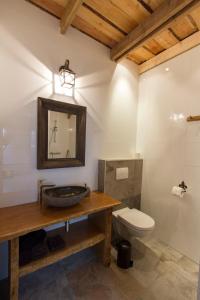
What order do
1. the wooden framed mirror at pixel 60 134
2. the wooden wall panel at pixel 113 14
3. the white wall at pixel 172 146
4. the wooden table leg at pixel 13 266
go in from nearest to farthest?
the wooden table leg at pixel 13 266
the wooden wall panel at pixel 113 14
the wooden framed mirror at pixel 60 134
the white wall at pixel 172 146

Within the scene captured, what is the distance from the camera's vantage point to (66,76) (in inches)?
72.9

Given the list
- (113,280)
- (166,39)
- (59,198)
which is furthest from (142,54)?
(113,280)

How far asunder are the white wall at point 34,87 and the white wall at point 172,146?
0.66 meters

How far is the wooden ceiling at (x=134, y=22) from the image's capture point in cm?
160

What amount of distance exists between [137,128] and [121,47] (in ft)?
3.98

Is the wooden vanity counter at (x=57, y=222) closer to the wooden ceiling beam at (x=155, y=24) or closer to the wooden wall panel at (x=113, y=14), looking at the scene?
the wooden ceiling beam at (x=155, y=24)

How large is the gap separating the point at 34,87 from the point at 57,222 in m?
1.38

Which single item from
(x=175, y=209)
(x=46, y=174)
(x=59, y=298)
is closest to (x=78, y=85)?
(x=46, y=174)

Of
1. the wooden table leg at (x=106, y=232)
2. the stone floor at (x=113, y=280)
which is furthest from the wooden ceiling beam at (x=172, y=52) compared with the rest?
the stone floor at (x=113, y=280)

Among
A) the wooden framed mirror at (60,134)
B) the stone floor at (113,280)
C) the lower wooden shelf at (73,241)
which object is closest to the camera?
the lower wooden shelf at (73,241)

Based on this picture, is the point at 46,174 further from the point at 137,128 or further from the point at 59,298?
the point at 137,128

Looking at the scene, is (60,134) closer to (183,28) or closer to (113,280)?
(113,280)

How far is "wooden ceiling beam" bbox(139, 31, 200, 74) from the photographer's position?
198 centimetres

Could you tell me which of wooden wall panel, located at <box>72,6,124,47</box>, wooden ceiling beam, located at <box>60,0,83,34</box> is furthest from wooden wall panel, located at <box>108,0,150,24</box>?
wooden ceiling beam, located at <box>60,0,83,34</box>
